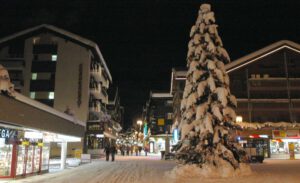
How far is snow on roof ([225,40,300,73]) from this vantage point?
1822 inches

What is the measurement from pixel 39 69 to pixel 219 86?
38956 millimetres

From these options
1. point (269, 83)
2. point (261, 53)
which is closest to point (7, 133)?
point (261, 53)

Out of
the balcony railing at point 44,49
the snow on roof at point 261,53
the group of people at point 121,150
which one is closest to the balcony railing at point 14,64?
the balcony railing at point 44,49

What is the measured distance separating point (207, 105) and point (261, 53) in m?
31.6

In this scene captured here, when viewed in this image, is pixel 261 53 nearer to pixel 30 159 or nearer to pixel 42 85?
pixel 42 85

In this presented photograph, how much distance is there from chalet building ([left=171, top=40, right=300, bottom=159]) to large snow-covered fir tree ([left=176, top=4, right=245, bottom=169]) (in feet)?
93.0

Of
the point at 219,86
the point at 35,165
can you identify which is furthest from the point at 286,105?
the point at 35,165

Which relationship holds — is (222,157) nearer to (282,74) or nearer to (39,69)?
(282,74)

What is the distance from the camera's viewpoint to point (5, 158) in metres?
16.0

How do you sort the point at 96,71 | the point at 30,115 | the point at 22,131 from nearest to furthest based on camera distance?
1. the point at 30,115
2. the point at 22,131
3. the point at 96,71

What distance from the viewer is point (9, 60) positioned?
51438 millimetres

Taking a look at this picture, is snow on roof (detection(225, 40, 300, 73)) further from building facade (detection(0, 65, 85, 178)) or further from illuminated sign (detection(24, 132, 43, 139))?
illuminated sign (detection(24, 132, 43, 139))

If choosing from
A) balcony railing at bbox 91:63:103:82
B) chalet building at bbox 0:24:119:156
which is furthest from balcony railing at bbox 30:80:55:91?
balcony railing at bbox 91:63:103:82

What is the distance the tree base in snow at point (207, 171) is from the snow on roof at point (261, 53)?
101 feet
